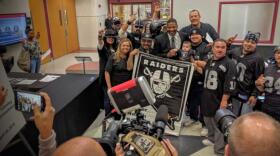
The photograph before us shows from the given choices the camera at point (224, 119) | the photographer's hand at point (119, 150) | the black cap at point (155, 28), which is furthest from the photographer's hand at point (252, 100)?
the photographer's hand at point (119, 150)

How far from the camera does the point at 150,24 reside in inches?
174

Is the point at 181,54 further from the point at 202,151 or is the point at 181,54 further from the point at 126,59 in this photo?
the point at 202,151

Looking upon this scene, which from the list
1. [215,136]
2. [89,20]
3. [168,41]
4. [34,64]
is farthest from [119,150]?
[89,20]

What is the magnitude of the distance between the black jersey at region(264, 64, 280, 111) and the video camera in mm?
1682

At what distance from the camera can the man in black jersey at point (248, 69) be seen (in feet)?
9.92

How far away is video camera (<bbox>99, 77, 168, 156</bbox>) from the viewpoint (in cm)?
125

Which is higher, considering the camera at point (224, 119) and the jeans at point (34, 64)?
the camera at point (224, 119)

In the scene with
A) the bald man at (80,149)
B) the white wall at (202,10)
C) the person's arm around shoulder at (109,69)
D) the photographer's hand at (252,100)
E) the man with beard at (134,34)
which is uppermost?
the white wall at (202,10)

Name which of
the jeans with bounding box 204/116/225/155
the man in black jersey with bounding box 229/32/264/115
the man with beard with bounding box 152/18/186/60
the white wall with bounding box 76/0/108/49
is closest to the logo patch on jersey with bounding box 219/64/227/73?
the man in black jersey with bounding box 229/32/264/115

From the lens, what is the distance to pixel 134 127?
4.80 feet

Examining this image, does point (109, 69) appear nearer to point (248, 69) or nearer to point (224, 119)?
point (248, 69)

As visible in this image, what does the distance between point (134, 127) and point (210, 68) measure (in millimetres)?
1772

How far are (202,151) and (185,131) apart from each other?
1.69 feet

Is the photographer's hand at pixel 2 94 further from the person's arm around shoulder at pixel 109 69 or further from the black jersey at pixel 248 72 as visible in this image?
the black jersey at pixel 248 72
